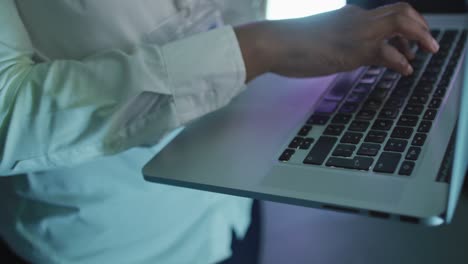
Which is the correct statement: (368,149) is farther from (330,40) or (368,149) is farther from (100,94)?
(100,94)

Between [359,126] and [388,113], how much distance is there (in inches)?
1.7

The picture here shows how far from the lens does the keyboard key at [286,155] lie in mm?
463

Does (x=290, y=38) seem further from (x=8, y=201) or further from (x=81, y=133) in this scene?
(x=8, y=201)

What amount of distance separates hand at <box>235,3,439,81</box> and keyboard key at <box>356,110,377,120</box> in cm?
5

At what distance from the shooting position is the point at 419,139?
0.45 m

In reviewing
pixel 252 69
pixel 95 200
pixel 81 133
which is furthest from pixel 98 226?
pixel 252 69

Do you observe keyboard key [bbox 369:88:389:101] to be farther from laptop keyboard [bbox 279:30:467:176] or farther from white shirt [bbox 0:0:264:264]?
white shirt [bbox 0:0:264:264]

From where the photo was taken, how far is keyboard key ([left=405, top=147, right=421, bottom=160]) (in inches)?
16.8

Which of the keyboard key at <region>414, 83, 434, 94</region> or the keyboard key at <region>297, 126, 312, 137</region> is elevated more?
the keyboard key at <region>297, 126, 312, 137</region>

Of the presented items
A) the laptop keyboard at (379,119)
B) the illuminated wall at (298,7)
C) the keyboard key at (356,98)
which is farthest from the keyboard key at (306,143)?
the illuminated wall at (298,7)

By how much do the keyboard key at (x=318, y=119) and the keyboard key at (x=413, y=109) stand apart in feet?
0.27

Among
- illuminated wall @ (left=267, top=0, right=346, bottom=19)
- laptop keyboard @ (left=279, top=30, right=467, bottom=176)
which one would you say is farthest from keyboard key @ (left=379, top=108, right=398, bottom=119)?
illuminated wall @ (left=267, top=0, right=346, bottom=19)

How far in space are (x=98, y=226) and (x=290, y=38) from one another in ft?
1.06

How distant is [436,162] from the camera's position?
0.41 metres
